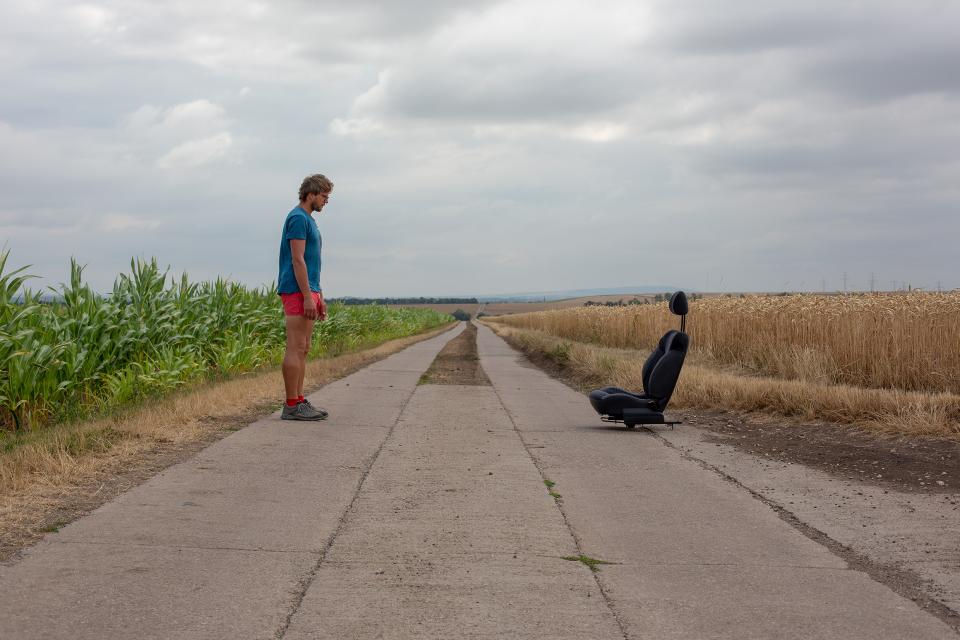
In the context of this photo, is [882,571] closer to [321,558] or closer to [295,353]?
[321,558]

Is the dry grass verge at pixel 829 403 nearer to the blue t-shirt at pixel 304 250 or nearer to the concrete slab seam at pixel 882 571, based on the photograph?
the concrete slab seam at pixel 882 571

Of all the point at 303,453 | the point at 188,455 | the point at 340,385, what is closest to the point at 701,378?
the point at 340,385

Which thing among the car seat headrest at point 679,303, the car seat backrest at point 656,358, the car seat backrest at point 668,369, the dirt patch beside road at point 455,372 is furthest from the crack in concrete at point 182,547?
the dirt patch beside road at point 455,372

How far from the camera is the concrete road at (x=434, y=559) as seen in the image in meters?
3.98

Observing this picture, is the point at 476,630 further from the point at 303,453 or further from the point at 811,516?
the point at 303,453

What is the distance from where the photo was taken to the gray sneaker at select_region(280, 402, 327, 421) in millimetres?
10188

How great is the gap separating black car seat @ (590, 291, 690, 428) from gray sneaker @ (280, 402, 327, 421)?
3.20m

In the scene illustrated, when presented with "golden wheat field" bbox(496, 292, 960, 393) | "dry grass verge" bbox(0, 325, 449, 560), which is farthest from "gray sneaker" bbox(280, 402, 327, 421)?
"golden wheat field" bbox(496, 292, 960, 393)

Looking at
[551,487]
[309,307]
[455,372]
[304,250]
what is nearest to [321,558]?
[551,487]

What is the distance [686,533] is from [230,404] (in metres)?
6.85

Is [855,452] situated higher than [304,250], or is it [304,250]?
[304,250]

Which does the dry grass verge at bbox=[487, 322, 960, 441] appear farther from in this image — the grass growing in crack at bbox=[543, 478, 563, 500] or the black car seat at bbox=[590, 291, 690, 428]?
the grass growing in crack at bbox=[543, 478, 563, 500]

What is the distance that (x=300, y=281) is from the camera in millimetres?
9852

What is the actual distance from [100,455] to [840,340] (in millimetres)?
11395
